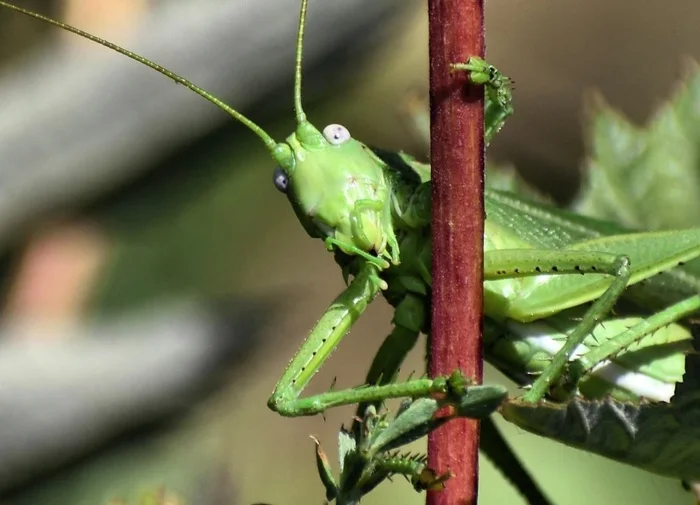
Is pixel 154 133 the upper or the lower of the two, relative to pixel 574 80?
lower

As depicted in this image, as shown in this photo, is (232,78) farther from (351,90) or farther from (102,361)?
(102,361)

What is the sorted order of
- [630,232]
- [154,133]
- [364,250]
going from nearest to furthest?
1. [364,250]
2. [630,232]
3. [154,133]

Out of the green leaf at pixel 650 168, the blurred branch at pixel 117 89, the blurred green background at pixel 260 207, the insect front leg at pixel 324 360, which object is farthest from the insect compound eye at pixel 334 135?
the blurred branch at pixel 117 89

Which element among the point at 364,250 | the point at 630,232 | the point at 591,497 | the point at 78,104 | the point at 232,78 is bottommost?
the point at 591,497

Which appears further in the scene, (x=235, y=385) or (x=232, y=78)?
(x=235, y=385)

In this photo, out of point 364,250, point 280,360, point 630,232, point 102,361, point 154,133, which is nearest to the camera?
point 364,250

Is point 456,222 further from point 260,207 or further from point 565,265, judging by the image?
point 260,207

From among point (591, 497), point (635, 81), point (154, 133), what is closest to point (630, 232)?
point (591, 497)
